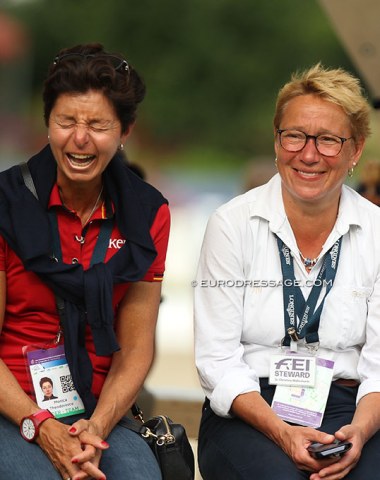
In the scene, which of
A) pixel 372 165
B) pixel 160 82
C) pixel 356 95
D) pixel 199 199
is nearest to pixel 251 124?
pixel 160 82

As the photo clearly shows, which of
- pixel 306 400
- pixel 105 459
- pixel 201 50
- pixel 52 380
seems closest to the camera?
pixel 105 459

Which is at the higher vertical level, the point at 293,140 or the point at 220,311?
the point at 293,140

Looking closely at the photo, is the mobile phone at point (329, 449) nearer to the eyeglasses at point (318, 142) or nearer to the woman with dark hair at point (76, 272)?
the woman with dark hair at point (76, 272)

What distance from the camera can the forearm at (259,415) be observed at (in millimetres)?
3434

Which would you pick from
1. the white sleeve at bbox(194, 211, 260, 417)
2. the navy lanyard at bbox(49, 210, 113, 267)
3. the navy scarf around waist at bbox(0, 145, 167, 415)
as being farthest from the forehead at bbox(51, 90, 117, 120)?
the white sleeve at bbox(194, 211, 260, 417)

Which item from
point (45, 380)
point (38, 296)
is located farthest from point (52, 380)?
point (38, 296)

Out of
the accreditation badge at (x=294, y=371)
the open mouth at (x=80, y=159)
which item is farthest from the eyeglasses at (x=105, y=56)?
the accreditation badge at (x=294, y=371)

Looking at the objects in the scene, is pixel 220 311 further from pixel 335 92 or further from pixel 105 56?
pixel 105 56

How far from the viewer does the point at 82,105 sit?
3398 mm

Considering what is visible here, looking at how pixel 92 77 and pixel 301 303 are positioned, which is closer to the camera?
pixel 92 77

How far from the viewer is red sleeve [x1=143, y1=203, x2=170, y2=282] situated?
12.0 feet

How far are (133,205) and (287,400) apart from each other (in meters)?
0.89

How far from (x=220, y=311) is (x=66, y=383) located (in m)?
0.62

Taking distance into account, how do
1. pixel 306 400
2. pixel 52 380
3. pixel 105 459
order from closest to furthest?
pixel 105 459, pixel 52 380, pixel 306 400
